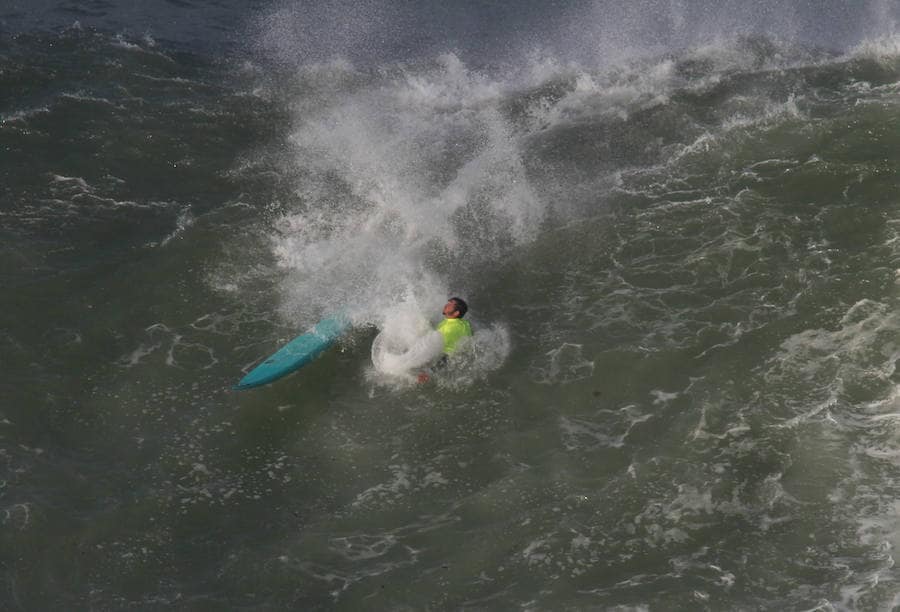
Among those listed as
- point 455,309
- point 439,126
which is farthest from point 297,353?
point 439,126

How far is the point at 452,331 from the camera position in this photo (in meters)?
12.8

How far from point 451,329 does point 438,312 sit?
Answer: 108cm

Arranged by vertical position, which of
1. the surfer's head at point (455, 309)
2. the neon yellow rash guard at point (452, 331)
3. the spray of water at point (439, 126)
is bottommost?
the neon yellow rash guard at point (452, 331)

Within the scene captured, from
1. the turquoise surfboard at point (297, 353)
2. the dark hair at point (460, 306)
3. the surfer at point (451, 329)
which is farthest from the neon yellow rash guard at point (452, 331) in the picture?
the turquoise surfboard at point (297, 353)

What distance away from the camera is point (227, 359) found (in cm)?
1302

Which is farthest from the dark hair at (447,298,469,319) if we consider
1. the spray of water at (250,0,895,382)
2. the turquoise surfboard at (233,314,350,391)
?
the turquoise surfboard at (233,314,350,391)

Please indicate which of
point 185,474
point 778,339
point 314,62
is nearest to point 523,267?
point 778,339

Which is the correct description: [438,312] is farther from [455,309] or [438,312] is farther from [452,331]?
[452,331]

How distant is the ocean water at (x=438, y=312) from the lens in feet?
33.3

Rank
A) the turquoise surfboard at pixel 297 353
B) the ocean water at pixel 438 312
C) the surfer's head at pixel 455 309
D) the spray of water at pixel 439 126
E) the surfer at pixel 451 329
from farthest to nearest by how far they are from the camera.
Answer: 1. the spray of water at pixel 439 126
2. the surfer's head at pixel 455 309
3. the surfer at pixel 451 329
4. the turquoise surfboard at pixel 297 353
5. the ocean water at pixel 438 312

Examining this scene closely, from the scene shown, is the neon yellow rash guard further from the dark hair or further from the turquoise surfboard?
the turquoise surfboard

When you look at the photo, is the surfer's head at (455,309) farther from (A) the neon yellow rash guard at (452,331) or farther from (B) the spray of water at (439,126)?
(B) the spray of water at (439,126)

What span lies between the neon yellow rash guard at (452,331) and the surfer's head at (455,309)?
89mm

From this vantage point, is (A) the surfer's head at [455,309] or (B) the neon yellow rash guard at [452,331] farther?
(A) the surfer's head at [455,309]
